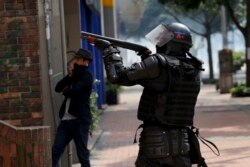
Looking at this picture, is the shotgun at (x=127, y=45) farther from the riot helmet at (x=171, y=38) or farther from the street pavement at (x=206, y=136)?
the street pavement at (x=206, y=136)

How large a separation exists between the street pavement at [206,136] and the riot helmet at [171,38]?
4602mm

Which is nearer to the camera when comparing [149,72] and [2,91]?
[149,72]

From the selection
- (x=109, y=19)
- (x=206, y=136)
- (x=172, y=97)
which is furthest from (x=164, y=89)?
(x=109, y=19)

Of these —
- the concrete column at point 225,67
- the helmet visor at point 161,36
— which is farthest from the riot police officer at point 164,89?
the concrete column at point 225,67

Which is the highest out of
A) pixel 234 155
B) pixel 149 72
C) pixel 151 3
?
pixel 151 3

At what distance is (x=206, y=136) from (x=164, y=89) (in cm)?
821

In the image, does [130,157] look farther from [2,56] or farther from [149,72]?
[149,72]

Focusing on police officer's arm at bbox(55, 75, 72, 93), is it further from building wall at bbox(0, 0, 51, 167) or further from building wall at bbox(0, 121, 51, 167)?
building wall at bbox(0, 121, 51, 167)

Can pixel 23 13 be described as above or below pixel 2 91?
above

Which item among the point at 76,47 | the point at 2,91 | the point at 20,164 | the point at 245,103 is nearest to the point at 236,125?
the point at 76,47

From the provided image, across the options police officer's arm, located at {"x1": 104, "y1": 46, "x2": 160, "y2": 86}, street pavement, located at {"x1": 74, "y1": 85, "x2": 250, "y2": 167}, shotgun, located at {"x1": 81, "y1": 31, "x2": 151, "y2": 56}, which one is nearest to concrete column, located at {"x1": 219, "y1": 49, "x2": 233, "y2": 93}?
street pavement, located at {"x1": 74, "y1": 85, "x2": 250, "y2": 167}

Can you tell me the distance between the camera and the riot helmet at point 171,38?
17.2 feet

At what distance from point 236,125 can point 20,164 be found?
9666 mm

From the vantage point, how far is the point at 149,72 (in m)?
5.04
